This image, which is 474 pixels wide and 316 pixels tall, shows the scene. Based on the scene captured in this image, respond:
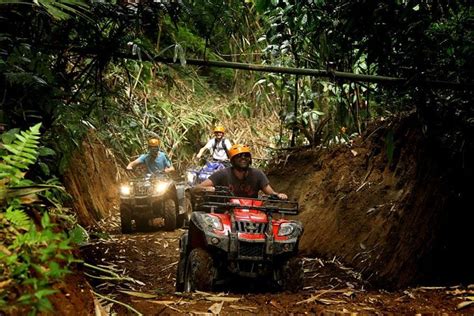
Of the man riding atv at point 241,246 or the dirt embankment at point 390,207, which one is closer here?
the man riding atv at point 241,246

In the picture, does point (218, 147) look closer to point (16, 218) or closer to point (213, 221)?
point (213, 221)

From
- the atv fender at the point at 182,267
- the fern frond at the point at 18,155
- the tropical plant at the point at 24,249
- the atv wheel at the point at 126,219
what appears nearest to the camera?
the tropical plant at the point at 24,249

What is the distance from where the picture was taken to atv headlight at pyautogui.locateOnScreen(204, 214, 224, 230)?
5.32 m

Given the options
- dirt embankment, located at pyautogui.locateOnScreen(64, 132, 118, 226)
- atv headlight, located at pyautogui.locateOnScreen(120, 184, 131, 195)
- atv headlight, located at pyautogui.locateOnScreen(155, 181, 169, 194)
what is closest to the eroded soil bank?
dirt embankment, located at pyautogui.locateOnScreen(64, 132, 118, 226)

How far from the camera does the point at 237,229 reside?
532 cm

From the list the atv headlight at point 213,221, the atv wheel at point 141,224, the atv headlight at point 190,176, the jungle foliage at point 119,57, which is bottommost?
the atv wheel at point 141,224

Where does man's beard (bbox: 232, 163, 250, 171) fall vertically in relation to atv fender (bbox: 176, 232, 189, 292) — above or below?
above

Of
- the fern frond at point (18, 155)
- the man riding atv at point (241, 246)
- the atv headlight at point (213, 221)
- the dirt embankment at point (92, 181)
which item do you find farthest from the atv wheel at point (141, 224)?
the fern frond at point (18, 155)

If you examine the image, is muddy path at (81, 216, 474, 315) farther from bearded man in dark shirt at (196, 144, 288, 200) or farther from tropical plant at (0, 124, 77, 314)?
bearded man in dark shirt at (196, 144, 288, 200)

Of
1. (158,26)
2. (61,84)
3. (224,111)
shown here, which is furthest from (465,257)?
(224,111)

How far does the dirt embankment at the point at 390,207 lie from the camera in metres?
5.57

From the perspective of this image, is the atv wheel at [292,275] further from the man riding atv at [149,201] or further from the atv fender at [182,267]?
the man riding atv at [149,201]

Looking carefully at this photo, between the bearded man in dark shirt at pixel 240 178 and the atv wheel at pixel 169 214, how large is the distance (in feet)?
13.8

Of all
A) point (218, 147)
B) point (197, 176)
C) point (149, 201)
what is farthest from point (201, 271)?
point (218, 147)
